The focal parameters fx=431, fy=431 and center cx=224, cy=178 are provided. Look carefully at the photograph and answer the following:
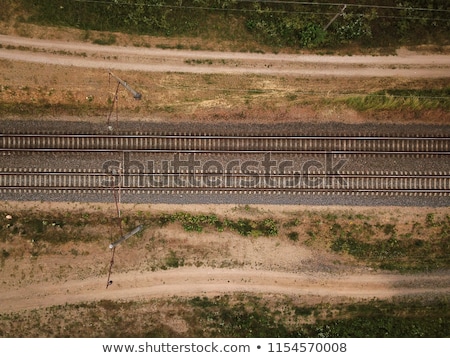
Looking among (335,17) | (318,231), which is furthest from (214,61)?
(318,231)

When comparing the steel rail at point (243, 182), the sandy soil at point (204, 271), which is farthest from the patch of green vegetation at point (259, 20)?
the sandy soil at point (204, 271)

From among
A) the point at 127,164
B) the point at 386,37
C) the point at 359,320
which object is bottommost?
the point at 359,320

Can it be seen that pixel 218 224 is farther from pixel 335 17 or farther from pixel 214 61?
pixel 335 17

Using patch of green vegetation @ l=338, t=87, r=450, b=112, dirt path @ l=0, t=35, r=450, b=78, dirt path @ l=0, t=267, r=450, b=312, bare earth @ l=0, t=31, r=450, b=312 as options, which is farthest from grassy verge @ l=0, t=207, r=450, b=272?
dirt path @ l=0, t=35, r=450, b=78

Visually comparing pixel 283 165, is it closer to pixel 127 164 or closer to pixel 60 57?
pixel 127 164

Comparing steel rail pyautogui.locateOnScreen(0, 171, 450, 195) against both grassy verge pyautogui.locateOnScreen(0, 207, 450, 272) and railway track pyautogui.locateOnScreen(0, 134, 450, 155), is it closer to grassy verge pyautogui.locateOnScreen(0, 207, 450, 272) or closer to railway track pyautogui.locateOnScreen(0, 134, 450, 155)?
railway track pyautogui.locateOnScreen(0, 134, 450, 155)

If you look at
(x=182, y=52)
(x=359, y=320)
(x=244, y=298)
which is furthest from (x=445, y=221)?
(x=182, y=52)
